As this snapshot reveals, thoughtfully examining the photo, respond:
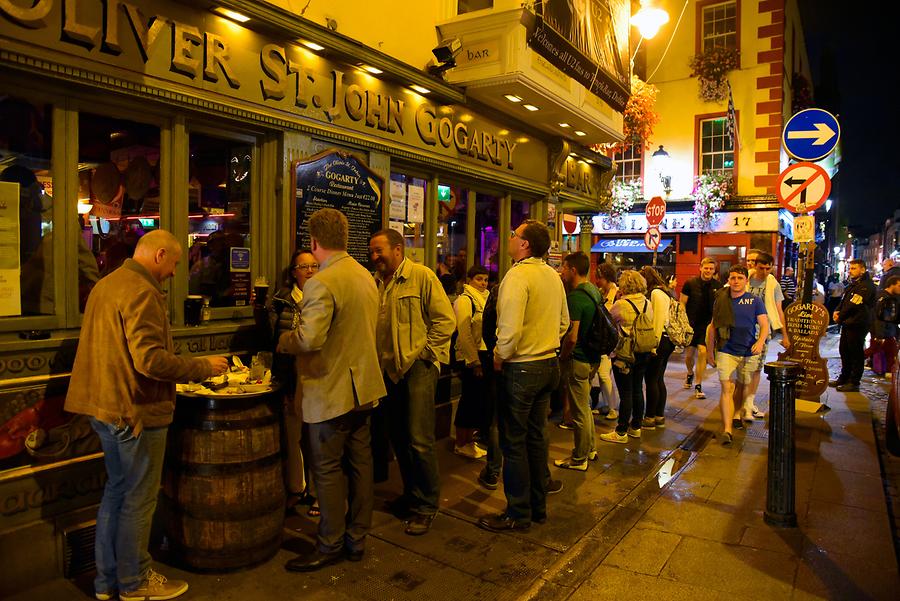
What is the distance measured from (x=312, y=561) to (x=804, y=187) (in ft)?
23.1

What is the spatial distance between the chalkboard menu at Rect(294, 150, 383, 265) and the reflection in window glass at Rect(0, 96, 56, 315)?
1.90 metres

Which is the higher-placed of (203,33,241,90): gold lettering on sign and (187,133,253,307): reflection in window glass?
(203,33,241,90): gold lettering on sign

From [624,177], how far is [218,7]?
1909 cm

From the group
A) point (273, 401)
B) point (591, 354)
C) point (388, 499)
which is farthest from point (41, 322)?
point (591, 354)

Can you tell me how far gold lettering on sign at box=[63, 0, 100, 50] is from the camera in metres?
3.69

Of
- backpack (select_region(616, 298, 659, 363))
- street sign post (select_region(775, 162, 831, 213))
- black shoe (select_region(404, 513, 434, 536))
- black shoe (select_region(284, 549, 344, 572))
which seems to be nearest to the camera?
black shoe (select_region(284, 549, 344, 572))

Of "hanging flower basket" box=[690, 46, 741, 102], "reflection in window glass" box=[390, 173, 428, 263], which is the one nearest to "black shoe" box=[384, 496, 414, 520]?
"reflection in window glass" box=[390, 173, 428, 263]

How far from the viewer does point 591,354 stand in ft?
19.2

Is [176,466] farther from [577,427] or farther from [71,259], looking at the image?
[577,427]

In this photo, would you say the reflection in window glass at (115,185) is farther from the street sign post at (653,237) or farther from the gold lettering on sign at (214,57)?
the street sign post at (653,237)

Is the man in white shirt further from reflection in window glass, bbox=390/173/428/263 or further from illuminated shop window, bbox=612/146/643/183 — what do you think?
illuminated shop window, bbox=612/146/643/183

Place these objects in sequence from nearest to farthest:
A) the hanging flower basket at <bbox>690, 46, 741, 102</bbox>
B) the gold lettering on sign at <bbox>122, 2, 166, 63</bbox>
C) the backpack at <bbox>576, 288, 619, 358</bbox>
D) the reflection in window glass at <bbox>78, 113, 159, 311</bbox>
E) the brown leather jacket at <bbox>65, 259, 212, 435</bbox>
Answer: the brown leather jacket at <bbox>65, 259, 212, 435</bbox>
the gold lettering on sign at <bbox>122, 2, 166, 63</bbox>
the reflection in window glass at <bbox>78, 113, 159, 311</bbox>
the backpack at <bbox>576, 288, 619, 358</bbox>
the hanging flower basket at <bbox>690, 46, 741, 102</bbox>

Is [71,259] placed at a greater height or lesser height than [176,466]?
greater

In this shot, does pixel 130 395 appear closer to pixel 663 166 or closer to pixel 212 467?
pixel 212 467
